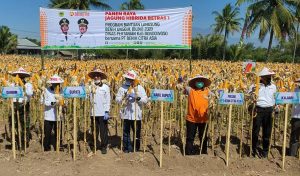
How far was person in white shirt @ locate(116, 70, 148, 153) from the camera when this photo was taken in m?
7.27

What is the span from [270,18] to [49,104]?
1060 inches

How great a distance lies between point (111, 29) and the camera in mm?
12117

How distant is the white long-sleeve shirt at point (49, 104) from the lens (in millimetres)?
7414

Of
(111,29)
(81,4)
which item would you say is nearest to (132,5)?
(81,4)

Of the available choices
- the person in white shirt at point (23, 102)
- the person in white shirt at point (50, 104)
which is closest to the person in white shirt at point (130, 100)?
the person in white shirt at point (50, 104)

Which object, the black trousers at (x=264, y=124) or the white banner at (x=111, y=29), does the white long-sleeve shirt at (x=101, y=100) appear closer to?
the black trousers at (x=264, y=124)

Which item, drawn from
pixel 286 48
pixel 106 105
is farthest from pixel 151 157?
pixel 286 48

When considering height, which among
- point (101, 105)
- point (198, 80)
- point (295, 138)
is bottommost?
point (295, 138)

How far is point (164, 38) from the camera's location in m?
11.8

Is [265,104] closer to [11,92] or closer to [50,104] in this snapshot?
[50,104]

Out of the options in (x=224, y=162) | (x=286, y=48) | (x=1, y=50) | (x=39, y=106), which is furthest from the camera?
(x=286, y=48)

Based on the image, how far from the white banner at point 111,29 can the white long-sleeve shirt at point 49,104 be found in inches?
188

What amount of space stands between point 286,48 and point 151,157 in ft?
185

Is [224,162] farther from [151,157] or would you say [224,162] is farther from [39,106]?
[39,106]
